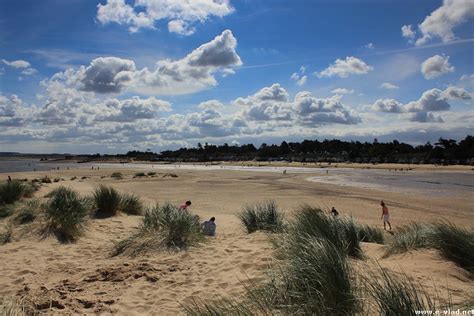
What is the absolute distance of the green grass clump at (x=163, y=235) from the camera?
8844 mm

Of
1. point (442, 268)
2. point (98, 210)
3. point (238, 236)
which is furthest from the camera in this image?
point (98, 210)

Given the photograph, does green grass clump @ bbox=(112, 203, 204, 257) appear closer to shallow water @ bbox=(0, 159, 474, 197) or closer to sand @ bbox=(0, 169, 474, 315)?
sand @ bbox=(0, 169, 474, 315)

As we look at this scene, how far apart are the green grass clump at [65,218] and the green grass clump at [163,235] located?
6.67ft

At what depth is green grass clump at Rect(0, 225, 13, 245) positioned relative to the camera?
972 centimetres

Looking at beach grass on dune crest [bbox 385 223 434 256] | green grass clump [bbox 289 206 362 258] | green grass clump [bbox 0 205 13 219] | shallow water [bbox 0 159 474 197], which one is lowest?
shallow water [bbox 0 159 474 197]

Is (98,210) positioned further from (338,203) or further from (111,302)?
(338,203)

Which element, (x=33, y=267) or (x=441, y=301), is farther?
(x=33, y=267)

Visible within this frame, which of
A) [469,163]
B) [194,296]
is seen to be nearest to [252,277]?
[194,296]

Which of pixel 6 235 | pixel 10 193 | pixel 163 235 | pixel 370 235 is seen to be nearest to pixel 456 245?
pixel 370 235

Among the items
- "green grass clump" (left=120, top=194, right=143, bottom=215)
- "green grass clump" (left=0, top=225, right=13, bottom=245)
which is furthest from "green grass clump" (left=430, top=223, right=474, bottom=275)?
"green grass clump" (left=120, top=194, right=143, bottom=215)

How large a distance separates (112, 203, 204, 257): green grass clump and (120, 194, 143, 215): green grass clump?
205 inches

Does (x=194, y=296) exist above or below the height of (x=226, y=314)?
below

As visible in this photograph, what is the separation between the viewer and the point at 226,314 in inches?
168

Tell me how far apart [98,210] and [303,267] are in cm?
1106
